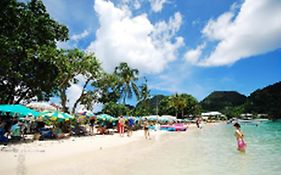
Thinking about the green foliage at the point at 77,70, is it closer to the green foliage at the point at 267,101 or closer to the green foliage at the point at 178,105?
the green foliage at the point at 178,105

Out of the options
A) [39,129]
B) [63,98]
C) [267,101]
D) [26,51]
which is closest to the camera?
[26,51]

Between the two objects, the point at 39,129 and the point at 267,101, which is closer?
the point at 39,129

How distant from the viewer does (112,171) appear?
8781mm

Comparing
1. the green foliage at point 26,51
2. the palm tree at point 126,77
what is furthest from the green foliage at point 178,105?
the green foliage at point 26,51

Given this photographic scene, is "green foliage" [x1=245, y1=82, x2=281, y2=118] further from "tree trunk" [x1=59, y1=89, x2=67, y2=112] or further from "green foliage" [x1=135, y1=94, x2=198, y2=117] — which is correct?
"tree trunk" [x1=59, y1=89, x2=67, y2=112]

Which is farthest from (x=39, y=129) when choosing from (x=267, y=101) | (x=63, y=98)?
(x=267, y=101)

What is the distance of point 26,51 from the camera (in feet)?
66.5

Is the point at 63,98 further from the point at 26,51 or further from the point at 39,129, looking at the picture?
the point at 26,51

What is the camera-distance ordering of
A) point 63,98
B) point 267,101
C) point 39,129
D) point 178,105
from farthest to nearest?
point 267,101, point 178,105, point 63,98, point 39,129

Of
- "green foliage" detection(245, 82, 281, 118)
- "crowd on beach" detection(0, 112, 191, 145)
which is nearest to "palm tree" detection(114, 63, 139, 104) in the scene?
"crowd on beach" detection(0, 112, 191, 145)

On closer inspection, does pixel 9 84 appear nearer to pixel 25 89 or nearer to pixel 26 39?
pixel 25 89

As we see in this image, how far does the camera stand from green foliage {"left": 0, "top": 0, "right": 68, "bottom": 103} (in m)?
19.2

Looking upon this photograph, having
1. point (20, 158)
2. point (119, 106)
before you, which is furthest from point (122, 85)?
point (20, 158)

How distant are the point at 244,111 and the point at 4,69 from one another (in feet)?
461
